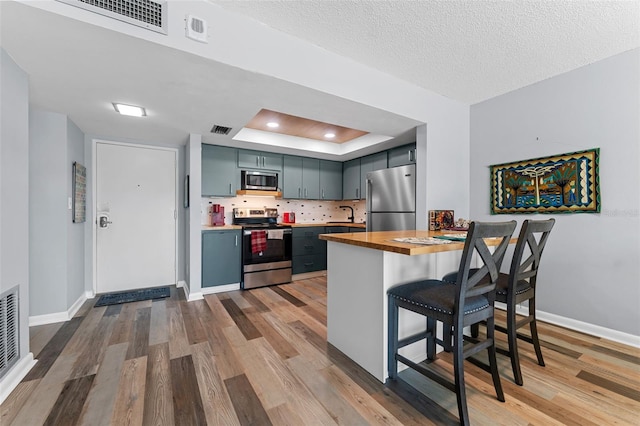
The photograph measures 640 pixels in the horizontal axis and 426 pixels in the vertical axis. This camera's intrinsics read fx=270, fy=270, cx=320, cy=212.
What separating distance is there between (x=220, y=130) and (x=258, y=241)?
1.55 m

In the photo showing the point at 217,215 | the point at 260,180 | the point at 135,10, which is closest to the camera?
the point at 135,10

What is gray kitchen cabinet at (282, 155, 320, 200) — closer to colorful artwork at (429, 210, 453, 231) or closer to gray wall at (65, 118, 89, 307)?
colorful artwork at (429, 210, 453, 231)

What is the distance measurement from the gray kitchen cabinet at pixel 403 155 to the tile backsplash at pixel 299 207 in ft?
4.33

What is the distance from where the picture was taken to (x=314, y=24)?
6.22 feet

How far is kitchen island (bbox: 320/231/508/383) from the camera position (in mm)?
1702

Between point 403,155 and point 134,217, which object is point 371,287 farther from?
point 134,217

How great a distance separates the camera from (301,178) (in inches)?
182

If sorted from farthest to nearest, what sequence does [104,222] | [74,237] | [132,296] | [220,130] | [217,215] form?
[217,215] < [104,222] < [132,296] < [220,130] < [74,237]

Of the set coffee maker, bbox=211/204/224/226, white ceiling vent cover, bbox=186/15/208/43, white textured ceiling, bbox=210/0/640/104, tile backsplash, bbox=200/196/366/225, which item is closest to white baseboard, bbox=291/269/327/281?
tile backsplash, bbox=200/196/366/225

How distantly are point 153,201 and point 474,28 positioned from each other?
4.04m

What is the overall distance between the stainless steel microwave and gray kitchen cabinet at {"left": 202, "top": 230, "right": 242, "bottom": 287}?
0.77m

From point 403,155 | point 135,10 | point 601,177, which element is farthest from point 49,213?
point 601,177

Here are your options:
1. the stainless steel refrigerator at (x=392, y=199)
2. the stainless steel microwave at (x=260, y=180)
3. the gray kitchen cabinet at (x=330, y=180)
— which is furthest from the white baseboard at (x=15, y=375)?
the gray kitchen cabinet at (x=330, y=180)

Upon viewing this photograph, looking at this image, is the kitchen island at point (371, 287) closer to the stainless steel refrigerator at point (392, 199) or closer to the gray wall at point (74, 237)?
the stainless steel refrigerator at point (392, 199)
